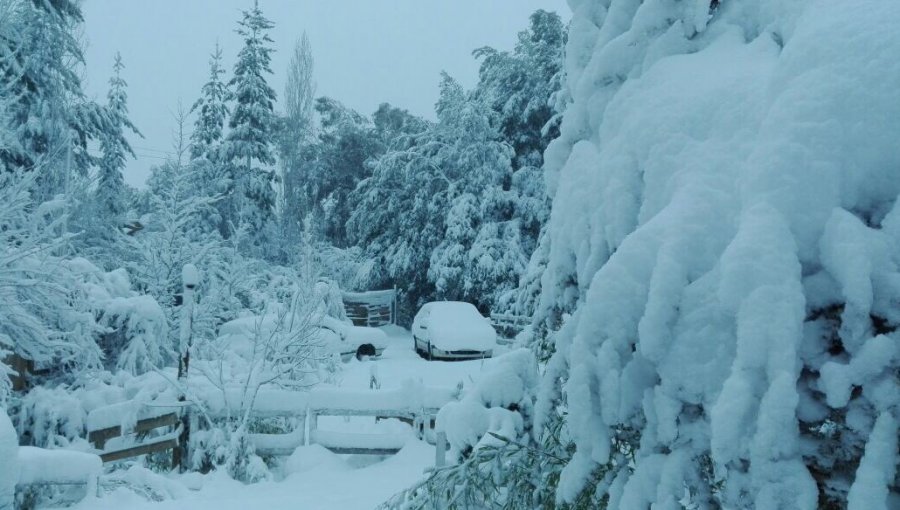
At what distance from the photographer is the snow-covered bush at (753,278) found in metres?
1.57

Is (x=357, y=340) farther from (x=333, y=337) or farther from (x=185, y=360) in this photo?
(x=185, y=360)

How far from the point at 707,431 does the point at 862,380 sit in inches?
16.7

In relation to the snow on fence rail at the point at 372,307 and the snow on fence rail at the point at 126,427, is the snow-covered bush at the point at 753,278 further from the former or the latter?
the snow on fence rail at the point at 372,307

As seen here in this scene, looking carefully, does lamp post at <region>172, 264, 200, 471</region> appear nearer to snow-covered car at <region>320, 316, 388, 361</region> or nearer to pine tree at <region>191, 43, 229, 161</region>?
snow-covered car at <region>320, 316, 388, 361</region>

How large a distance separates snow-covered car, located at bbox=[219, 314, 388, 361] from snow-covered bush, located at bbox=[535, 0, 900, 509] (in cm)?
905

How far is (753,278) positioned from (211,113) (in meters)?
30.9

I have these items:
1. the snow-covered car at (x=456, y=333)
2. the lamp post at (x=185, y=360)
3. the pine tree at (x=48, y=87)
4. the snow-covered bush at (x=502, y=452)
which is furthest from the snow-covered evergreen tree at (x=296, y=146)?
the snow-covered bush at (x=502, y=452)

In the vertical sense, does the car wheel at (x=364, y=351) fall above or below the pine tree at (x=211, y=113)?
below

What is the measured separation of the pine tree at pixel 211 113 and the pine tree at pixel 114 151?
11.2ft

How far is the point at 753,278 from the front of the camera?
5.39 feet

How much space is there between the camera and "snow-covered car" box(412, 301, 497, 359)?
56.2 ft

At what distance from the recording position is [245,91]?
28859mm

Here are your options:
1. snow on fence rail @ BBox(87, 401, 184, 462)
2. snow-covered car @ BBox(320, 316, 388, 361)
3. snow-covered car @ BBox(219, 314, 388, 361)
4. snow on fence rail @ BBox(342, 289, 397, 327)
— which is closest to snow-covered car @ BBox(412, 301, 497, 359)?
snow-covered car @ BBox(320, 316, 388, 361)

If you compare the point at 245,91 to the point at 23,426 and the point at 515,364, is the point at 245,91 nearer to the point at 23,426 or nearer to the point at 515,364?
the point at 23,426
